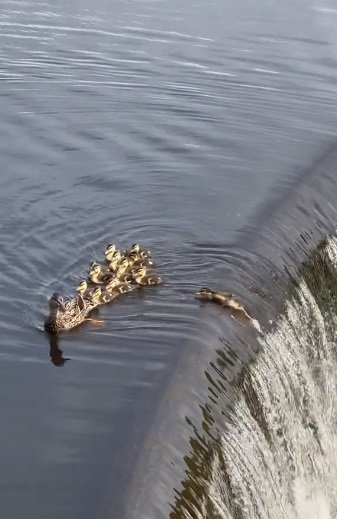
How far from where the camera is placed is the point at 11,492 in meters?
7.31

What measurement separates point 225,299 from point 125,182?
3.24 m

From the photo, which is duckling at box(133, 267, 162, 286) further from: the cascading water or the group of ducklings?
the cascading water

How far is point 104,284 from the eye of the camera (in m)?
9.82

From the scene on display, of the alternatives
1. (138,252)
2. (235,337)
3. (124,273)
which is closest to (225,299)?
(235,337)

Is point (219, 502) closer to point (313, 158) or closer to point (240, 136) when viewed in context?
point (313, 158)

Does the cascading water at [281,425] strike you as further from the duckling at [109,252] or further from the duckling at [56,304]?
the duckling at [109,252]

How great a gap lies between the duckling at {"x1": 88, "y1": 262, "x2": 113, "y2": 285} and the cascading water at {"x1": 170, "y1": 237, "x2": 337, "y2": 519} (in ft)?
4.61

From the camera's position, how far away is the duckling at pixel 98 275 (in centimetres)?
983

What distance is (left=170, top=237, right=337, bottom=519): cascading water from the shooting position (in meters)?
7.60

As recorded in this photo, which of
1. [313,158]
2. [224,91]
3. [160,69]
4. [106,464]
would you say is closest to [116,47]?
[160,69]

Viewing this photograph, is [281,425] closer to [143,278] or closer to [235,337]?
[235,337]

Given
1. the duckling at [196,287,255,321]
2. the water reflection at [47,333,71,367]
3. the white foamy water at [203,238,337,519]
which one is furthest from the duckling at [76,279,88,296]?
the white foamy water at [203,238,337,519]

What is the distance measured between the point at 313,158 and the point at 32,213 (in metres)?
3.42

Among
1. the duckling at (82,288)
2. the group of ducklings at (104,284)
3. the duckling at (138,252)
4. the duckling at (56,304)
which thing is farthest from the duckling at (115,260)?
the duckling at (56,304)
